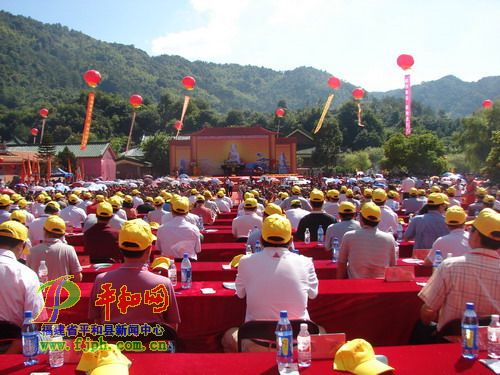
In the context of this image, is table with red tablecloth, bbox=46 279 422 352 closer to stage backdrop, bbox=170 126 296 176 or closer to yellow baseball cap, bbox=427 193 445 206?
yellow baseball cap, bbox=427 193 445 206

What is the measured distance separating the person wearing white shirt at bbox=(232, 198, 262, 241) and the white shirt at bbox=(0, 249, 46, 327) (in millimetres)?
4967

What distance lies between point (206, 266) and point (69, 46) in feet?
592

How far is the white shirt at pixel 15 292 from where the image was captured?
343 cm

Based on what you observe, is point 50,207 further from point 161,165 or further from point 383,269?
point 161,165

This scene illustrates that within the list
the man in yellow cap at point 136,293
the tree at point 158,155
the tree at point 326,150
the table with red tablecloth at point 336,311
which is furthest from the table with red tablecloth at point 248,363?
the tree at point 326,150

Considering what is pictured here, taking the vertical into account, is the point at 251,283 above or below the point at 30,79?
below

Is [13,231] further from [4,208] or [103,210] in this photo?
[4,208]

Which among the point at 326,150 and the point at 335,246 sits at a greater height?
the point at 326,150

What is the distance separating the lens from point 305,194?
19.1 metres

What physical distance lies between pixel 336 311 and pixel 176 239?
2.68 meters

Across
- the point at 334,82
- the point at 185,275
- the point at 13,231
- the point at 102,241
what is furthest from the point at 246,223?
the point at 334,82

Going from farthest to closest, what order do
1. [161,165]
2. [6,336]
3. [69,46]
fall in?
[69,46] < [161,165] < [6,336]

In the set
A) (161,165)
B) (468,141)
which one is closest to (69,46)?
(161,165)

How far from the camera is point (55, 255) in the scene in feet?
16.7
